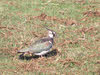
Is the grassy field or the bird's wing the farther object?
the bird's wing

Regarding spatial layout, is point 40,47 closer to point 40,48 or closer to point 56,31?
point 40,48

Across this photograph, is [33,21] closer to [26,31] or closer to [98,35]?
[26,31]

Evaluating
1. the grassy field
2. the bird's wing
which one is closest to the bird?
the bird's wing

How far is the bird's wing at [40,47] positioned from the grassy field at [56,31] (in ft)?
0.93

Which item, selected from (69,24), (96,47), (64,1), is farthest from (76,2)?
(96,47)

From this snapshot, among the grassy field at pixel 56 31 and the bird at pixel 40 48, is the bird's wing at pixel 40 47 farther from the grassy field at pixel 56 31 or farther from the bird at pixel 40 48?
the grassy field at pixel 56 31

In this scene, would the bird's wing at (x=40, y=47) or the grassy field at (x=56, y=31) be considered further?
the bird's wing at (x=40, y=47)

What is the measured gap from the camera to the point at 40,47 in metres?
11.1

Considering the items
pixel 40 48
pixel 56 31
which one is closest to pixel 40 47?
pixel 40 48

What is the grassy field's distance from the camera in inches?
410

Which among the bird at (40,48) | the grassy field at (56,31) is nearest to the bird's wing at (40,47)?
Result: the bird at (40,48)

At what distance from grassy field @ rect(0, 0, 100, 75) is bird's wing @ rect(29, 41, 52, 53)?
28 centimetres

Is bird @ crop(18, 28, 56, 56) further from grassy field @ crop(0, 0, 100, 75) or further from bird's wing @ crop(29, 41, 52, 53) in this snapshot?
grassy field @ crop(0, 0, 100, 75)

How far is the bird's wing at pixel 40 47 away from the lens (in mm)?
10984
